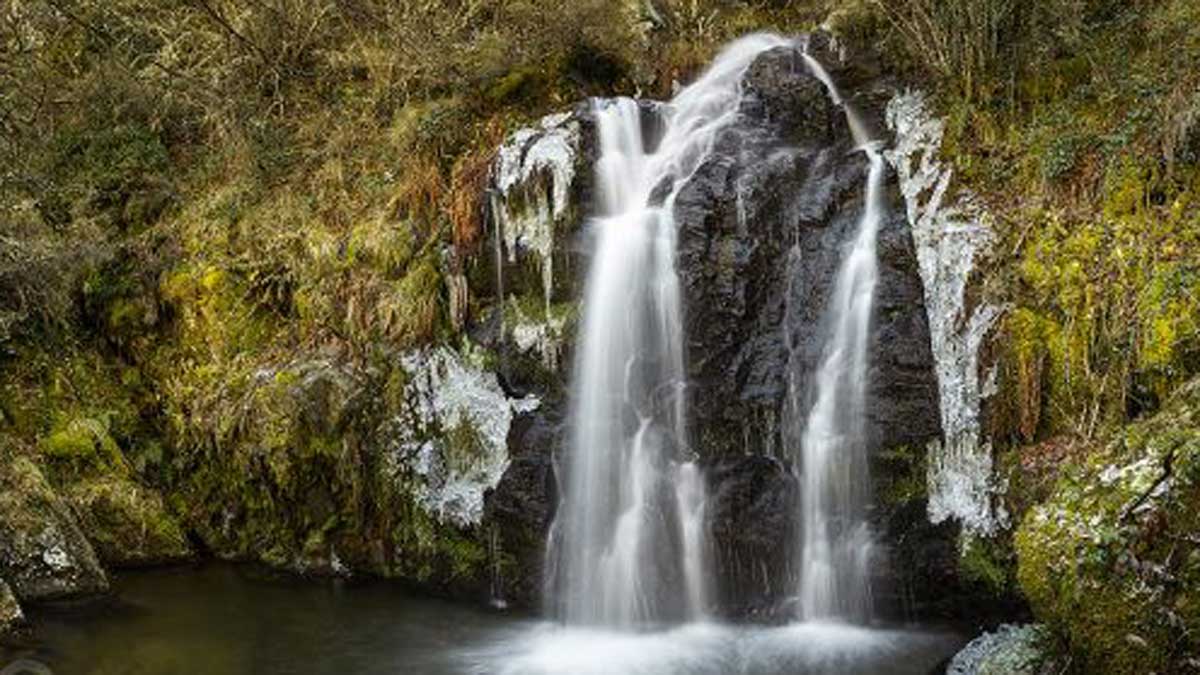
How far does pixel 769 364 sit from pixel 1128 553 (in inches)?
120

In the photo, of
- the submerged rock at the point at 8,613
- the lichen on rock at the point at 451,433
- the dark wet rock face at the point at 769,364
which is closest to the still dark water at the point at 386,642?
the submerged rock at the point at 8,613

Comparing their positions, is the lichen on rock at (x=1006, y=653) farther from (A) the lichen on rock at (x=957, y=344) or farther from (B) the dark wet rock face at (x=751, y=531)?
(B) the dark wet rock face at (x=751, y=531)

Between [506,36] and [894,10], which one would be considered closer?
[894,10]

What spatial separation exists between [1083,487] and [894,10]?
5.08 m

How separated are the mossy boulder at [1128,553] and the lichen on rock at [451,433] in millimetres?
4099

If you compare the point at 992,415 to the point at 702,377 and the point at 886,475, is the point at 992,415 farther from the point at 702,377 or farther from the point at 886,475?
the point at 702,377

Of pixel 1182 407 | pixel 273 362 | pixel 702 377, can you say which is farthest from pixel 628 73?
pixel 1182 407

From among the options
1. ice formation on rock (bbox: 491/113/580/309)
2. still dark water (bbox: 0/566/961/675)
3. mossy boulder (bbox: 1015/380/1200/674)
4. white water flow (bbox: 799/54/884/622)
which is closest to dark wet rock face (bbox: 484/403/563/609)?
still dark water (bbox: 0/566/961/675)

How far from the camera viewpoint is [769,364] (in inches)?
291

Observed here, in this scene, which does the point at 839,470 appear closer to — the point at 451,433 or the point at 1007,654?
the point at 1007,654

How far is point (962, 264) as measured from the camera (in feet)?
23.0

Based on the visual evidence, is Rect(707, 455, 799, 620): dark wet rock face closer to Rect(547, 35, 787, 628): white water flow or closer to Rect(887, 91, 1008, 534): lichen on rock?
Rect(547, 35, 787, 628): white water flow

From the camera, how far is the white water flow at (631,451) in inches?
288

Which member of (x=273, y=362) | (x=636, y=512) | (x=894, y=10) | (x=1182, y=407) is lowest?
(x=636, y=512)
